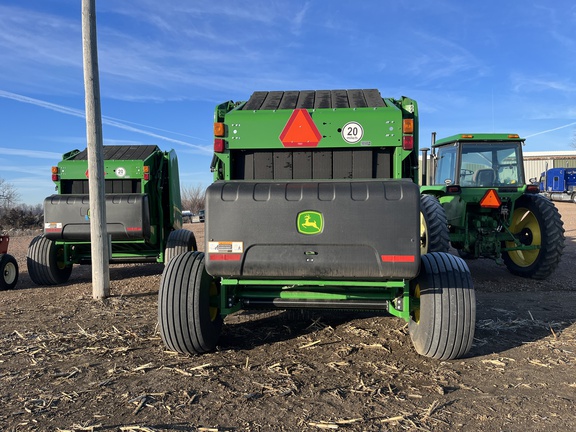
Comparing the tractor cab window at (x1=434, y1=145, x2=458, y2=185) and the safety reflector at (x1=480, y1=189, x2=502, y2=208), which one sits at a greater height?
the tractor cab window at (x1=434, y1=145, x2=458, y2=185)

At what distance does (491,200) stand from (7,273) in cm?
792

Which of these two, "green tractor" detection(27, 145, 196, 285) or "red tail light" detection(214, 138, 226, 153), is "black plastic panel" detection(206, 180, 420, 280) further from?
"green tractor" detection(27, 145, 196, 285)

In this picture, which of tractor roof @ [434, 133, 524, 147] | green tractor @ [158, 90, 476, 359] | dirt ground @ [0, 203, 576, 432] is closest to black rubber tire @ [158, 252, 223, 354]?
green tractor @ [158, 90, 476, 359]

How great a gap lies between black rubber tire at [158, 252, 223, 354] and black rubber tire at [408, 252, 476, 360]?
5.85ft

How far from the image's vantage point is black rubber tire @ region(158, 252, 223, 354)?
3.51 m

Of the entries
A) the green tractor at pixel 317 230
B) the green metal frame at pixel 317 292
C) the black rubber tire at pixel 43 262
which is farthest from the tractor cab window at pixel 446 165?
the black rubber tire at pixel 43 262

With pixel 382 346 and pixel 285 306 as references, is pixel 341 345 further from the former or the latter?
pixel 285 306

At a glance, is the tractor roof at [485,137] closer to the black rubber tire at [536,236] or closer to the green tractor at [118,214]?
the black rubber tire at [536,236]

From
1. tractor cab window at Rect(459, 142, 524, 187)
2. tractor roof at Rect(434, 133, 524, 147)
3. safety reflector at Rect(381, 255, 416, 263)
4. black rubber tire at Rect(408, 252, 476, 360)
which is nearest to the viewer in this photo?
safety reflector at Rect(381, 255, 416, 263)

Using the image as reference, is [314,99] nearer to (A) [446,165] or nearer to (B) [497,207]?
(B) [497,207]

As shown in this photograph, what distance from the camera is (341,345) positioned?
3.94 meters

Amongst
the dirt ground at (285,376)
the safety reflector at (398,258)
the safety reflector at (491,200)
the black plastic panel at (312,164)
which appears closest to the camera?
the dirt ground at (285,376)

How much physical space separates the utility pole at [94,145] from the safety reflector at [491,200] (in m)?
5.74

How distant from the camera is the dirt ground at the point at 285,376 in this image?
258 cm
